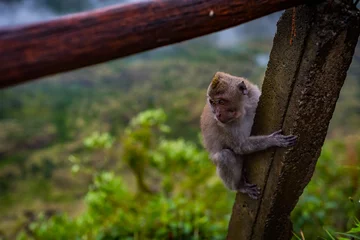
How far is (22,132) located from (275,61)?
6.74m

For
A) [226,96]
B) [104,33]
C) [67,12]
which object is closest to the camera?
[104,33]

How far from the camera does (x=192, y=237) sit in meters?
3.81

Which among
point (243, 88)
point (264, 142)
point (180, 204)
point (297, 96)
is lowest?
point (180, 204)

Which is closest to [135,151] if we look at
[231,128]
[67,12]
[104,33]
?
[231,128]

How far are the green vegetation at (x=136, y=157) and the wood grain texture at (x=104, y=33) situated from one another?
A: 1.45 metres

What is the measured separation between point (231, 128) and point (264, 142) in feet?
1.54

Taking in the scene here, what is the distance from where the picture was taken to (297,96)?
1.90 metres

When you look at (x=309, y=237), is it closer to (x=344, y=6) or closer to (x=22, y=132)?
(x=344, y=6)

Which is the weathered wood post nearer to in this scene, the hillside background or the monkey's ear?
the monkey's ear

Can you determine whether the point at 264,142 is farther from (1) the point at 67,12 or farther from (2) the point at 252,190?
(1) the point at 67,12

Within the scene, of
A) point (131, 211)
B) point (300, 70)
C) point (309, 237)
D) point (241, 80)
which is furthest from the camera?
point (131, 211)

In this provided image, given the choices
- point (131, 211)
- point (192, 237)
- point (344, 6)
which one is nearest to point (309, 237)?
point (192, 237)

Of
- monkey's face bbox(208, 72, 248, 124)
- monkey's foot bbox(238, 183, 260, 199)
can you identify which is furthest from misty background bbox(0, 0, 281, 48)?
monkey's foot bbox(238, 183, 260, 199)

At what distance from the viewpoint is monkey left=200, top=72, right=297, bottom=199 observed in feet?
7.81
